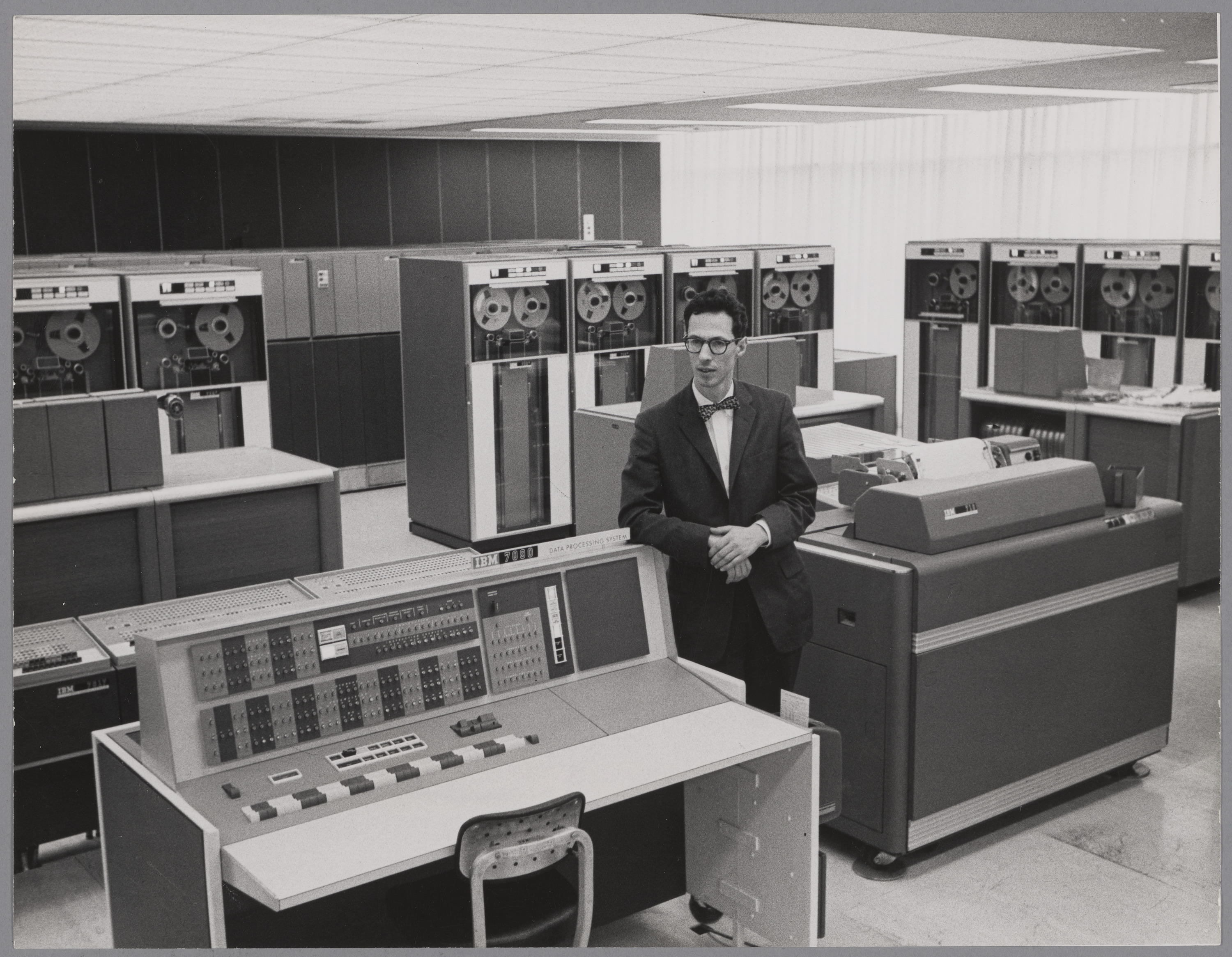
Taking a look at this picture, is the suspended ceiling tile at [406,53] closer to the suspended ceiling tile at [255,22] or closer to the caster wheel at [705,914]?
the suspended ceiling tile at [255,22]

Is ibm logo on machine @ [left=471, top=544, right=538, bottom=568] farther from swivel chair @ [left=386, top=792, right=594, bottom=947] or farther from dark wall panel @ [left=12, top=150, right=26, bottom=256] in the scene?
dark wall panel @ [left=12, top=150, right=26, bottom=256]

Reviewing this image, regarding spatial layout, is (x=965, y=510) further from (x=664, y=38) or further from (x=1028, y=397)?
(x=1028, y=397)

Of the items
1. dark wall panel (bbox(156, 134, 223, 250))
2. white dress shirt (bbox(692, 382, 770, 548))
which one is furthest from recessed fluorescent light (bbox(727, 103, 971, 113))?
white dress shirt (bbox(692, 382, 770, 548))

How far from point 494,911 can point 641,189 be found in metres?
9.97

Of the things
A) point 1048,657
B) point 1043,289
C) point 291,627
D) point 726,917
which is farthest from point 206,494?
point 1043,289

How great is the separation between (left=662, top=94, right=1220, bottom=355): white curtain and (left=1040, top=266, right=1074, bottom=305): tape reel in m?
0.50

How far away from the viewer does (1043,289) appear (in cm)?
841

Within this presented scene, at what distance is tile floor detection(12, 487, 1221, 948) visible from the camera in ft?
11.1

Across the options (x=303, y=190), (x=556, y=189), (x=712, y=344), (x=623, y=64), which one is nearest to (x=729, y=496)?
(x=712, y=344)

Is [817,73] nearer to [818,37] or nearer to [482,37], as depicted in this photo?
[818,37]

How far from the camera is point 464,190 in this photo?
1084 centimetres

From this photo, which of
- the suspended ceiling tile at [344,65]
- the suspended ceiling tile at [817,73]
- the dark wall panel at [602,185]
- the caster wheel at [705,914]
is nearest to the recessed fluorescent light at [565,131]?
the dark wall panel at [602,185]

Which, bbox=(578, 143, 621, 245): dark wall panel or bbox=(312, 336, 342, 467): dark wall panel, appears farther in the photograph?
bbox=(578, 143, 621, 245): dark wall panel

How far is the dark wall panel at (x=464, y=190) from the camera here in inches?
422
